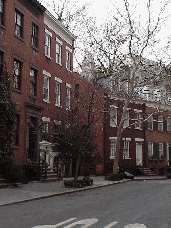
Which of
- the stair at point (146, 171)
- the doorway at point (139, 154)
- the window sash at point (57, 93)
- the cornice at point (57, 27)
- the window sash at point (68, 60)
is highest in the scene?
the cornice at point (57, 27)

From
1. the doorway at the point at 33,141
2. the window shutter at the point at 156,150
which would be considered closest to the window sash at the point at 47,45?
the doorway at the point at 33,141

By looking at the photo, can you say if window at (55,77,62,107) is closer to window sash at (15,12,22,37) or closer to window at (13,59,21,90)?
window at (13,59,21,90)

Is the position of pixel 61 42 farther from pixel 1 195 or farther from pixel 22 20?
pixel 1 195

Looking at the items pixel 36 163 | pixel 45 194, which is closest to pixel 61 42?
pixel 36 163

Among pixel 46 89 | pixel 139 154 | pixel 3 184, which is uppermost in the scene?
pixel 46 89

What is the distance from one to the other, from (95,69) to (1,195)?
19.3 metres

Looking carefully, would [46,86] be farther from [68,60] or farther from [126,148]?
[126,148]

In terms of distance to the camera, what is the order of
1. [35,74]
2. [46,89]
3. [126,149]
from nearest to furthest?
[35,74] → [46,89] → [126,149]

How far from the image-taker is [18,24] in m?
24.0

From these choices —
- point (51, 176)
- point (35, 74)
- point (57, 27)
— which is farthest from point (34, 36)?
point (51, 176)

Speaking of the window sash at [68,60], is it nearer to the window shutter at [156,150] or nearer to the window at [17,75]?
the window at [17,75]

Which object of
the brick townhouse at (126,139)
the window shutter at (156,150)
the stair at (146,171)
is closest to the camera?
the brick townhouse at (126,139)

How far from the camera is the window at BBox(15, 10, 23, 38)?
23.7m

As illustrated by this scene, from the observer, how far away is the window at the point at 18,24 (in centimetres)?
2373
